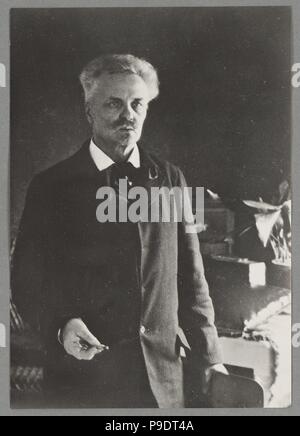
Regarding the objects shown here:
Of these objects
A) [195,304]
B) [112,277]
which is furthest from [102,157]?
[195,304]

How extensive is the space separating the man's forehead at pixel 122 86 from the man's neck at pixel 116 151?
16 centimetres

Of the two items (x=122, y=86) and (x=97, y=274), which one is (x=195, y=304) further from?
(x=122, y=86)

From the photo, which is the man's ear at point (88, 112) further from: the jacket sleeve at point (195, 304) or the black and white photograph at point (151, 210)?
the jacket sleeve at point (195, 304)

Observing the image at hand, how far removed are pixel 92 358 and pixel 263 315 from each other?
0.59 meters

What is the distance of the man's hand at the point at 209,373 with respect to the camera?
5.00ft

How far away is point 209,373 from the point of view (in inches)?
60.2

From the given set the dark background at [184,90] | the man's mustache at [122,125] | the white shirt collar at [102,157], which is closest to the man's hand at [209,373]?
the dark background at [184,90]

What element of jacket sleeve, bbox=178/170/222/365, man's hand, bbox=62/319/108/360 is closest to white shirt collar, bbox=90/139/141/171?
jacket sleeve, bbox=178/170/222/365

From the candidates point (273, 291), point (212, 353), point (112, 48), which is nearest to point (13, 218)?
point (112, 48)

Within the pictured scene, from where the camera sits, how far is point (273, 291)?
154 centimetres

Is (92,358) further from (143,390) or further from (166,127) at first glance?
(166,127)

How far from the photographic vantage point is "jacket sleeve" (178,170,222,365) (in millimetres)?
1517

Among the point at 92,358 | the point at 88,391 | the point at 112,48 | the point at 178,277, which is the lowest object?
the point at 88,391

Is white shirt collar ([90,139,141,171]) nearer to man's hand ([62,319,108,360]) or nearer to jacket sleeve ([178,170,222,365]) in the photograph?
jacket sleeve ([178,170,222,365])
